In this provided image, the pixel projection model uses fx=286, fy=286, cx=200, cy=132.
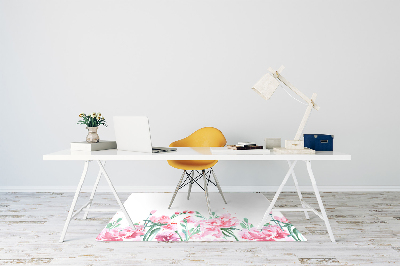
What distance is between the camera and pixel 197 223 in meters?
2.32

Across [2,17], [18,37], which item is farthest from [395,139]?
[2,17]

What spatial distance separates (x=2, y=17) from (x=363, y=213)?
14.6ft

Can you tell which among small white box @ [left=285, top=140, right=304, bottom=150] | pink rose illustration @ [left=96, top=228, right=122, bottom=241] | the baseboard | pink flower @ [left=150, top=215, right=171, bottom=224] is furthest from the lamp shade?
the baseboard

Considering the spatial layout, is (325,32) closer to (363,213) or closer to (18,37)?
(363,213)

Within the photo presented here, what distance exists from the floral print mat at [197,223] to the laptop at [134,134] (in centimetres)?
62

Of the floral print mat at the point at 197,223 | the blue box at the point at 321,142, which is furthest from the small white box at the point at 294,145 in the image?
the floral print mat at the point at 197,223

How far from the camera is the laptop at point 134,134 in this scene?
1906 millimetres

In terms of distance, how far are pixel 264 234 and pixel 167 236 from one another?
70 centimetres

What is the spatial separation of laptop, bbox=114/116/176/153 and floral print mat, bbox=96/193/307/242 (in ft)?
2.05

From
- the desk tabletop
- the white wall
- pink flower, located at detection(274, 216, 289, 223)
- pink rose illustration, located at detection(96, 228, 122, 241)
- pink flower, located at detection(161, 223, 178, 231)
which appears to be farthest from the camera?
the white wall

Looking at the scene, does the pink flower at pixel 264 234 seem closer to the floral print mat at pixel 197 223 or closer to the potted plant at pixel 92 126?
the floral print mat at pixel 197 223

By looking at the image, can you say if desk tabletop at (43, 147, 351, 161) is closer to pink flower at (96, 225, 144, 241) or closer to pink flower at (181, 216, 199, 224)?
pink flower at (96, 225, 144, 241)

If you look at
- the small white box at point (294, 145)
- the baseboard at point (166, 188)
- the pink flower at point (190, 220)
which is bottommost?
the baseboard at point (166, 188)

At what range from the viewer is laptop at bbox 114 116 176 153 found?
191 cm
